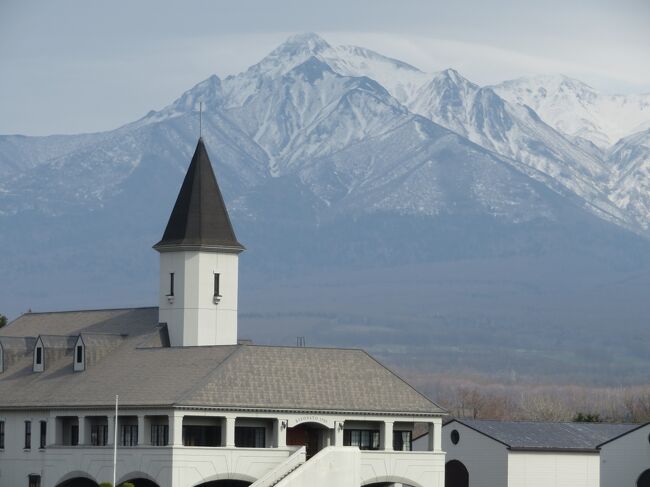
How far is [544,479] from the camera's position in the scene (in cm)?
10144

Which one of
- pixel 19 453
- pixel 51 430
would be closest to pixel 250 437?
pixel 51 430

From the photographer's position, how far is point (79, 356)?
314 ft

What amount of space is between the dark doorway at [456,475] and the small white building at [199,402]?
1100cm

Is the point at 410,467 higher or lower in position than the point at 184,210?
lower

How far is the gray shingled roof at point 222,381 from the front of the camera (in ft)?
287

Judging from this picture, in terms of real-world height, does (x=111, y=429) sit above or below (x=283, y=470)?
above

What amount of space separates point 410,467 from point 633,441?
2019 centimetres

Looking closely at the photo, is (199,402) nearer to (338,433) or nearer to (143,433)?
(143,433)

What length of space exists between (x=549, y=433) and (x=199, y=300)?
72.9 feet

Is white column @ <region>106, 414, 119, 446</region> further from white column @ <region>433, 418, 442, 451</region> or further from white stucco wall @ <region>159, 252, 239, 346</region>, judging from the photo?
white column @ <region>433, 418, 442, 451</region>

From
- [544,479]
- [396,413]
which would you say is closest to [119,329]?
[396,413]

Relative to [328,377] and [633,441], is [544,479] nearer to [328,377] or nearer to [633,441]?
[633,441]

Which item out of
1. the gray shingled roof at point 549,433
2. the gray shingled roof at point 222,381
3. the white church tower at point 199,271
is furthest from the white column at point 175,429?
the gray shingled roof at point 549,433

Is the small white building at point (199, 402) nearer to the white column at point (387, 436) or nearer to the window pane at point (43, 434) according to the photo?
the white column at point (387, 436)
